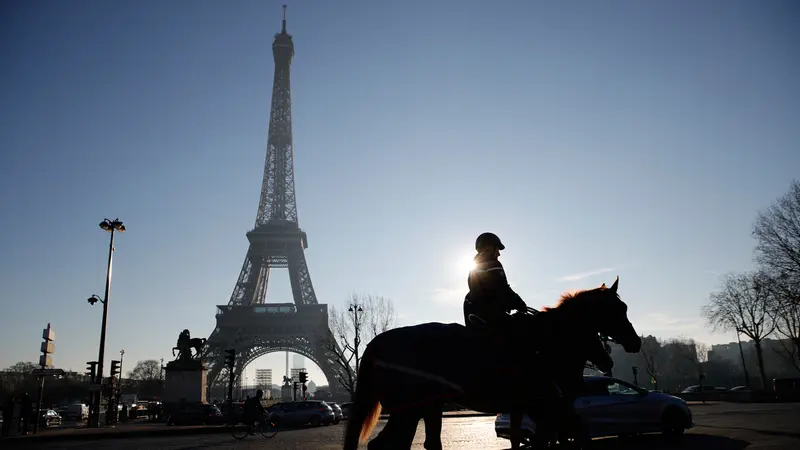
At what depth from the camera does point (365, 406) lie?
5.05m

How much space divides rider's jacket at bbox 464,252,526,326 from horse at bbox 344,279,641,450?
231 mm

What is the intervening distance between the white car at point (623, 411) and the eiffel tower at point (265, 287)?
4793cm

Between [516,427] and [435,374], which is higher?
[435,374]

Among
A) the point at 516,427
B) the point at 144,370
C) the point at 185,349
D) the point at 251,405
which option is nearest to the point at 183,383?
the point at 185,349

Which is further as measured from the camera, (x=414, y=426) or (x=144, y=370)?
(x=144, y=370)

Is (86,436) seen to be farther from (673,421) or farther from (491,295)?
(491,295)

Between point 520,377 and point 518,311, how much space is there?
64 cm

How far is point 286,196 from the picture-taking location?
82625 mm

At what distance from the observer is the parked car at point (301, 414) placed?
28.9m

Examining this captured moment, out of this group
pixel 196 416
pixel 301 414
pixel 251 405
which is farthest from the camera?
pixel 196 416

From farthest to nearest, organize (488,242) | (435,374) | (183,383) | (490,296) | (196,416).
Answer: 1. (183,383)
2. (196,416)
3. (488,242)
4. (490,296)
5. (435,374)

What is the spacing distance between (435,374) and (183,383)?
34.0 m

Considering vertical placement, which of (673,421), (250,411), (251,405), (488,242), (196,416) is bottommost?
(196,416)

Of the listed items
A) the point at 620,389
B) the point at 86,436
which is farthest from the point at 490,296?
the point at 86,436
